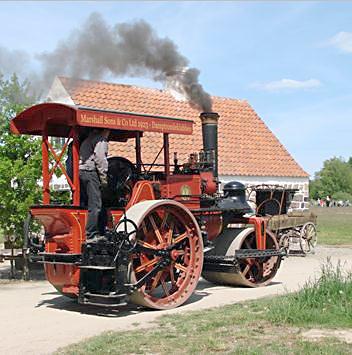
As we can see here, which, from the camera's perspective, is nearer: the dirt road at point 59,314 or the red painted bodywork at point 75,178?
the dirt road at point 59,314

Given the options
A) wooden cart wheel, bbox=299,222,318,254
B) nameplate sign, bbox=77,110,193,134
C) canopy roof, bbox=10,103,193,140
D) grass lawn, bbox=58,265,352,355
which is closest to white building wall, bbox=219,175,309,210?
wooden cart wheel, bbox=299,222,318,254

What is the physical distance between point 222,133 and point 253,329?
1331 cm

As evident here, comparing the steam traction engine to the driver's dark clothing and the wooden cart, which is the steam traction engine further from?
the wooden cart

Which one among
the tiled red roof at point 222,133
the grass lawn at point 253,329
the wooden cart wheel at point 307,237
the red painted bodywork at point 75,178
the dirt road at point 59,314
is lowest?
the dirt road at point 59,314

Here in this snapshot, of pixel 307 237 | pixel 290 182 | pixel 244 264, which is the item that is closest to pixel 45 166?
pixel 244 264

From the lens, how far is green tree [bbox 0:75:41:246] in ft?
→ 35.2

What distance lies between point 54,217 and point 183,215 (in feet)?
5.33

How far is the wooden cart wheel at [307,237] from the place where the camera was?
14805mm

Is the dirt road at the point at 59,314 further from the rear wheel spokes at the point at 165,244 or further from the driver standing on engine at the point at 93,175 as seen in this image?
the driver standing on engine at the point at 93,175

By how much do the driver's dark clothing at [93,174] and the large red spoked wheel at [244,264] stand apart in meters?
2.57

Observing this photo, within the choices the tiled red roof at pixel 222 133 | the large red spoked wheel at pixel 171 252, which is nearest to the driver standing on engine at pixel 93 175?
the large red spoked wheel at pixel 171 252

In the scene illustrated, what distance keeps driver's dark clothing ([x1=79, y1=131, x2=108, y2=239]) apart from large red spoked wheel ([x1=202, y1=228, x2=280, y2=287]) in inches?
101

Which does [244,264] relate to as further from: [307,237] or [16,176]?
[307,237]

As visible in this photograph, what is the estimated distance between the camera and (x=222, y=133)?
19.1m
